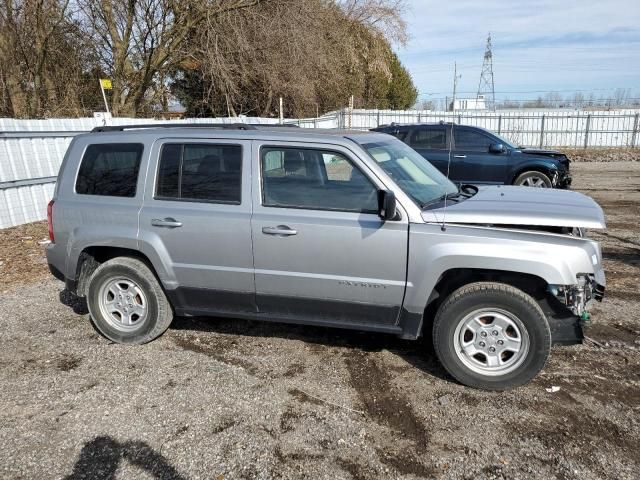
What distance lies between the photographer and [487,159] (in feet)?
34.2

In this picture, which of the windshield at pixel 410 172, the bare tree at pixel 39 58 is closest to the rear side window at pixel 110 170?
the windshield at pixel 410 172

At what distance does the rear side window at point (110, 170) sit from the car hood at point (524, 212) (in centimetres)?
252

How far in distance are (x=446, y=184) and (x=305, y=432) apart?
2.51 metres

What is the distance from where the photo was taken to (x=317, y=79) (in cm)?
2314

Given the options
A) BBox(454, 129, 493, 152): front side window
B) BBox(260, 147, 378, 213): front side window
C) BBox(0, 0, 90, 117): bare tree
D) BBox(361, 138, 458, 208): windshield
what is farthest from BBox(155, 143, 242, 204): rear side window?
BBox(0, 0, 90, 117): bare tree

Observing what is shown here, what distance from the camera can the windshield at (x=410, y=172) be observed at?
377 cm

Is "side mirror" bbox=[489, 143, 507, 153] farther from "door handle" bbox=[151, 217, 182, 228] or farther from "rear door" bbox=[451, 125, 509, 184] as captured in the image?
→ "door handle" bbox=[151, 217, 182, 228]

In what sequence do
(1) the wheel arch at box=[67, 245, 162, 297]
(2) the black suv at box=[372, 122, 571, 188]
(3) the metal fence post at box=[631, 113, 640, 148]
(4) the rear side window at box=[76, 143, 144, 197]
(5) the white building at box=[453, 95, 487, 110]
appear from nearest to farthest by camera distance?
(4) the rear side window at box=[76, 143, 144, 197]
(1) the wheel arch at box=[67, 245, 162, 297]
(2) the black suv at box=[372, 122, 571, 188]
(3) the metal fence post at box=[631, 113, 640, 148]
(5) the white building at box=[453, 95, 487, 110]

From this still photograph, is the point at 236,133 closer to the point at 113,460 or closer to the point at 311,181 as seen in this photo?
the point at 311,181

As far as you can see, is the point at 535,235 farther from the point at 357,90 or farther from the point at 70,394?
the point at 357,90

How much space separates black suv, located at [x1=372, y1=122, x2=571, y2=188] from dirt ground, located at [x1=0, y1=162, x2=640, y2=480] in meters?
5.92

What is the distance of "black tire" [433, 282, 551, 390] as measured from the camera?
336 centimetres

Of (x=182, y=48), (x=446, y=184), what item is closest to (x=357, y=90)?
Result: (x=182, y=48)

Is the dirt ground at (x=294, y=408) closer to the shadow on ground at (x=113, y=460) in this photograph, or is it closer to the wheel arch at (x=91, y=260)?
the shadow on ground at (x=113, y=460)
